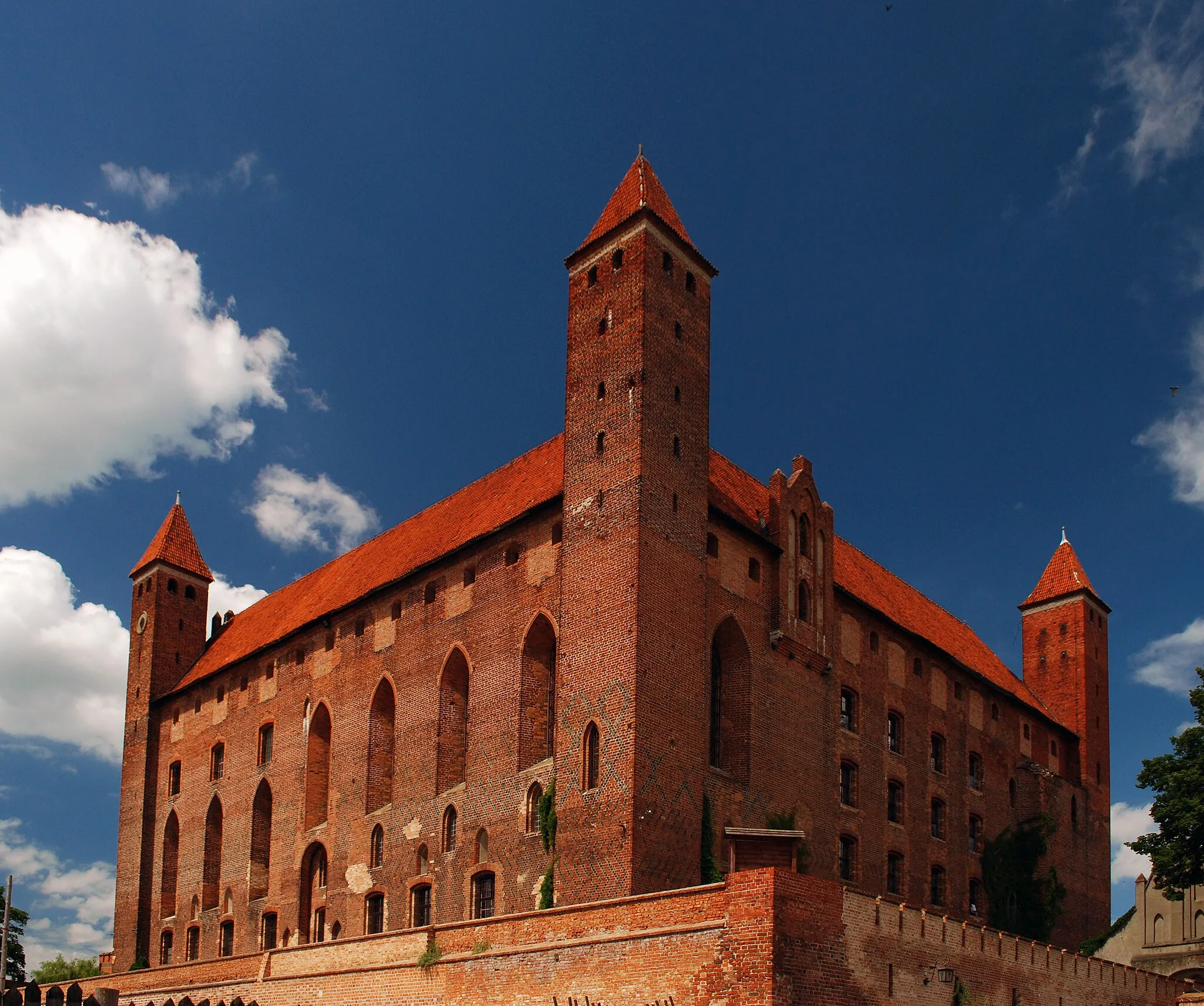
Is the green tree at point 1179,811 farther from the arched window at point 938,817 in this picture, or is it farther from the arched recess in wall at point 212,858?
the arched recess in wall at point 212,858

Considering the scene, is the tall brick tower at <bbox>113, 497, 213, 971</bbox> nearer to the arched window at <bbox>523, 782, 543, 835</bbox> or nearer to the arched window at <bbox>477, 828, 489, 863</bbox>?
the arched window at <bbox>477, 828, 489, 863</bbox>

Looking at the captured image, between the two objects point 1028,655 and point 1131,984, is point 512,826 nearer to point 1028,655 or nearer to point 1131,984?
point 1131,984

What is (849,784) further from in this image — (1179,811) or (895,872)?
(1179,811)

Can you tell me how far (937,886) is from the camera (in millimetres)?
38688

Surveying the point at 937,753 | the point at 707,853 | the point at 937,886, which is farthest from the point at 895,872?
the point at 707,853

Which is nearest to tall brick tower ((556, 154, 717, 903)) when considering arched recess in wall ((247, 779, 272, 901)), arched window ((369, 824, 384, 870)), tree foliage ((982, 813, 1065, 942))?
arched window ((369, 824, 384, 870))

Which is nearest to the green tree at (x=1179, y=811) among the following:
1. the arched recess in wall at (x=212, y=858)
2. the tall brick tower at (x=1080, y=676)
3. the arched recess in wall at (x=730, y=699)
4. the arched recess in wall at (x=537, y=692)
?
the tall brick tower at (x=1080, y=676)

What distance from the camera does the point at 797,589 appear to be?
34.7 m

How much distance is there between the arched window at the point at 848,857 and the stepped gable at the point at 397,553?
11369 millimetres

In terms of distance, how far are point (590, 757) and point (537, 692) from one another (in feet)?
13.1

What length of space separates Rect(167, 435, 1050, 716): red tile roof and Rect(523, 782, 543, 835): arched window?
647 cm

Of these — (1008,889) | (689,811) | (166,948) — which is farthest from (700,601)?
(166,948)

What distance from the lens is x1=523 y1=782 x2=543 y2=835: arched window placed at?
30984 mm

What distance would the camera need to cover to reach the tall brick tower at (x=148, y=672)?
46.3 m
